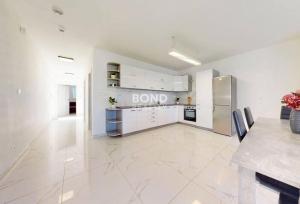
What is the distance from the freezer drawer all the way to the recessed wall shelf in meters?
3.36

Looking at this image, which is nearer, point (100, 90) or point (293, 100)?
point (293, 100)

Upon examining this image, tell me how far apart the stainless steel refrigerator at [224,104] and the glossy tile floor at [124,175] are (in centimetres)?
97

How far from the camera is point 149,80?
15.7 ft

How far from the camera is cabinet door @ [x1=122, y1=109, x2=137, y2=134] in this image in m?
3.78

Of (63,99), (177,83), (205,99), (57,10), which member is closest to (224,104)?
(205,99)

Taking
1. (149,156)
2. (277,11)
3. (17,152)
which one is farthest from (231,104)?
(17,152)

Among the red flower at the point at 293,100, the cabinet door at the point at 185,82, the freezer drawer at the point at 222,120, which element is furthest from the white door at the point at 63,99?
the red flower at the point at 293,100

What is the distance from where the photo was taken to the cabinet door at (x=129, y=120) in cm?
378

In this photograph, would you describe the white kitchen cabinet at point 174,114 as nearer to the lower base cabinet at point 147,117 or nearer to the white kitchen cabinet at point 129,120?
the lower base cabinet at point 147,117

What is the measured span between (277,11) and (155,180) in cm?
334

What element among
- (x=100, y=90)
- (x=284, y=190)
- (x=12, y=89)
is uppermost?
(x=100, y=90)

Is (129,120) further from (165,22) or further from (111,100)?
(165,22)

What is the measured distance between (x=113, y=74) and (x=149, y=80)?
4.48ft

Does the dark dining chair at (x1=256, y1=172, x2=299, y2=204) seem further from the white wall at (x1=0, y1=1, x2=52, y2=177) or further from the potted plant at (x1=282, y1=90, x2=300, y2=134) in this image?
the white wall at (x1=0, y1=1, x2=52, y2=177)
